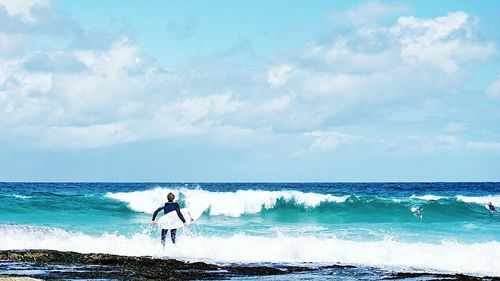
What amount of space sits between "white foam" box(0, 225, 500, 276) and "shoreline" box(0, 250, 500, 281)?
2307 millimetres

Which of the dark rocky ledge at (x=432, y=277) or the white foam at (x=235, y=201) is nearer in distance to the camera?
the dark rocky ledge at (x=432, y=277)

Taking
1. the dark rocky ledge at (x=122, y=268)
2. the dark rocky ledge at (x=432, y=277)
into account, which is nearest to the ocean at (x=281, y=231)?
the dark rocky ledge at (x=432, y=277)

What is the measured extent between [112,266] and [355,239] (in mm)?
12485

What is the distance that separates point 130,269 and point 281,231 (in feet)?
53.3

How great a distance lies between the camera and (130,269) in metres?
16.3

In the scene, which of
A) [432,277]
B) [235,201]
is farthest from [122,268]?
[235,201]

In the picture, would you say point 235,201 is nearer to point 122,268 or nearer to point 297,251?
point 297,251

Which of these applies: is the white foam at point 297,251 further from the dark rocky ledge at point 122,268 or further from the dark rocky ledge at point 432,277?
the dark rocky ledge at point 122,268

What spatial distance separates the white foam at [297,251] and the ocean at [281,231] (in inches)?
1.3

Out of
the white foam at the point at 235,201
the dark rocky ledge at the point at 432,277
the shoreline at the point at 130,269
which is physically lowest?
the dark rocky ledge at the point at 432,277

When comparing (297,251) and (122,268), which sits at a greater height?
(122,268)

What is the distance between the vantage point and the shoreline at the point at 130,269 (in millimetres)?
15281

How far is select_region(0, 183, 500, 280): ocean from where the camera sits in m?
21.3

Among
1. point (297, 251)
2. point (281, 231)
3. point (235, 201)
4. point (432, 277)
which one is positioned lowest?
point (432, 277)
